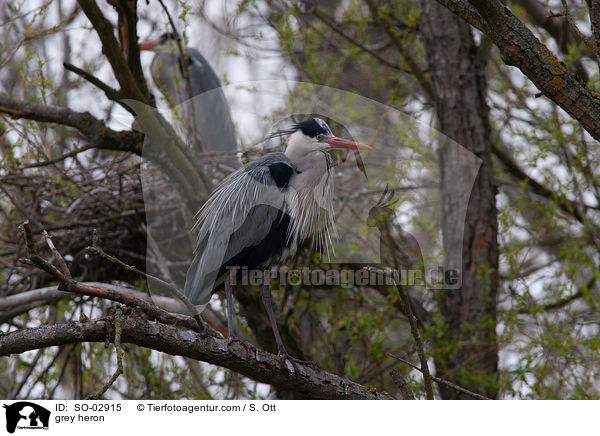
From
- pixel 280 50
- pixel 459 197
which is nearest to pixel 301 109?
pixel 280 50

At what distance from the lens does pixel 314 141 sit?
3.20 metres

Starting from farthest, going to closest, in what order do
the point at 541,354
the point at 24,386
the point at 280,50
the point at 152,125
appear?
1. the point at 280,50
2. the point at 24,386
3. the point at 541,354
4. the point at 152,125

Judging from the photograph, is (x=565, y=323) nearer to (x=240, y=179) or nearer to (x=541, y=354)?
(x=541, y=354)

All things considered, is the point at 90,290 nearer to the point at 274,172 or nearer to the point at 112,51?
the point at 274,172

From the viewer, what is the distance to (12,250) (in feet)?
13.7

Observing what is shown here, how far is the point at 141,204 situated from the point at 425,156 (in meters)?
1.93

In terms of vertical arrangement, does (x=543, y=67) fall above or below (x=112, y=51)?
below

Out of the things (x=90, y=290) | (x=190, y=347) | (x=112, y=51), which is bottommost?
(x=190, y=347)

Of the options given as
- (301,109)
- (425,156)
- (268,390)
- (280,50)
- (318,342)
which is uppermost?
(280,50)

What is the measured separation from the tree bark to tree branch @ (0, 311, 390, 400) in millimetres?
1240
